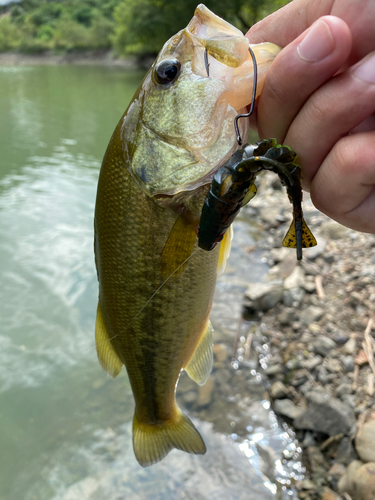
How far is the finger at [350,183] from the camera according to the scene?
1.19m

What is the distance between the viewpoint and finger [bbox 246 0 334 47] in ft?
4.11

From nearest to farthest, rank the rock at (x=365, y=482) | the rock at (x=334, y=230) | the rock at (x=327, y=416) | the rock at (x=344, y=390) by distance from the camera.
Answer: the rock at (x=365, y=482), the rock at (x=327, y=416), the rock at (x=344, y=390), the rock at (x=334, y=230)

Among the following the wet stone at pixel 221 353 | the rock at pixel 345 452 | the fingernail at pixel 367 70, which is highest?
the fingernail at pixel 367 70

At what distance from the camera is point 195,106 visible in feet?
4.27

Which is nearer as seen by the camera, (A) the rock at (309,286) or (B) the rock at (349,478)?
(B) the rock at (349,478)

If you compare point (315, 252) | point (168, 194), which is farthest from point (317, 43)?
point (315, 252)

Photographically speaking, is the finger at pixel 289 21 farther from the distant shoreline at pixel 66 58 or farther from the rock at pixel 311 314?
the distant shoreline at pixel 66 58

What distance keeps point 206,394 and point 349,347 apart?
140 centimetres

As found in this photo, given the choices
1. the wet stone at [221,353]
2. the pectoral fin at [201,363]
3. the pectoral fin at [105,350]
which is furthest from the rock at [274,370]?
the pectoral fin at [105,350]

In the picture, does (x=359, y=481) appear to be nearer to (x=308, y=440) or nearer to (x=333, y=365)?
(x=308, y=440)

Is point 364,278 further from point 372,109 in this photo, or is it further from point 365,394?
point 372,109

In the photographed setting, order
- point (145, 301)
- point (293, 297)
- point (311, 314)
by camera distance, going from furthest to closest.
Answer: point (293, 297), point (311, 314), point (145, 301)

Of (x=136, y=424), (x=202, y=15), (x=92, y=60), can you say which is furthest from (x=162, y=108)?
(x=92, y=60)

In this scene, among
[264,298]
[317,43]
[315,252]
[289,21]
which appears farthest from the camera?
[315,252]
